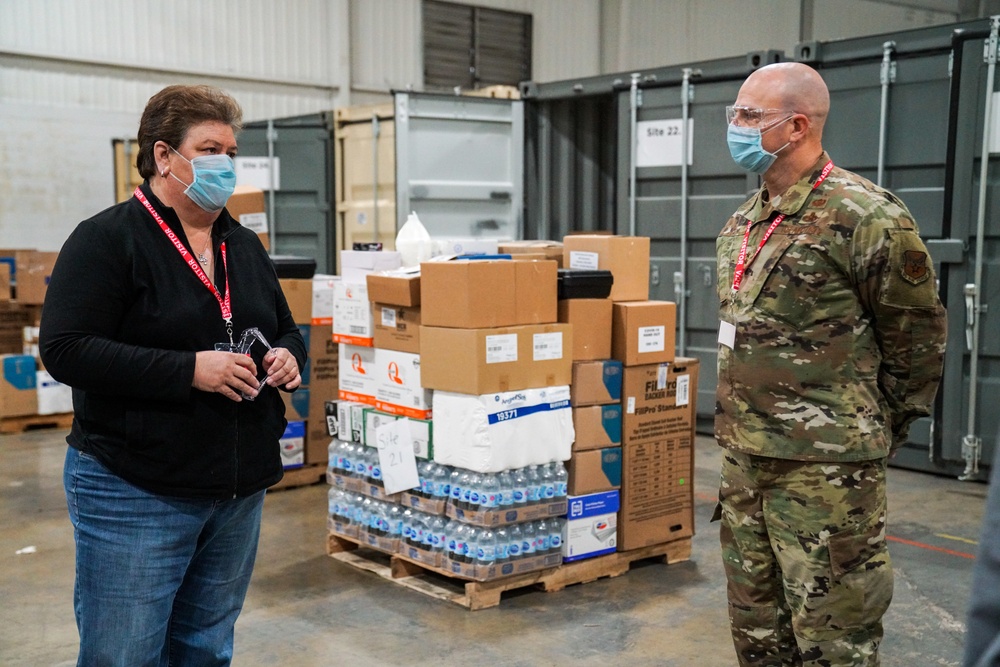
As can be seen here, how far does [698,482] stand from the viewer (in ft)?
19.7

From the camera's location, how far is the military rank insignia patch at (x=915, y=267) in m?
2.31

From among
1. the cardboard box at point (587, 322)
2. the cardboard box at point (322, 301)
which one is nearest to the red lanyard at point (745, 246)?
the cardboard box at point (587, 322)

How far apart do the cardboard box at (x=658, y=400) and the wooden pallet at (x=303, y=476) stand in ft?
8.40

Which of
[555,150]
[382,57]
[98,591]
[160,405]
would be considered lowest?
[98,591]

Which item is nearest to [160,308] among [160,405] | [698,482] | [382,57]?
[160,405]

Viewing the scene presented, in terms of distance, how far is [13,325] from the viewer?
8.09 metres

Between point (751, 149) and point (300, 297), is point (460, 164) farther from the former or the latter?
point (751, 149)

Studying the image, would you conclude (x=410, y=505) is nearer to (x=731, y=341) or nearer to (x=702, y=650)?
(x=702, y=650)

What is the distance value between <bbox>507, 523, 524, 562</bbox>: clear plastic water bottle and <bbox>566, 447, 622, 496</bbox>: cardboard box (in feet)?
1.06

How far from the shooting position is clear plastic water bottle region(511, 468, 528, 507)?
155 inches

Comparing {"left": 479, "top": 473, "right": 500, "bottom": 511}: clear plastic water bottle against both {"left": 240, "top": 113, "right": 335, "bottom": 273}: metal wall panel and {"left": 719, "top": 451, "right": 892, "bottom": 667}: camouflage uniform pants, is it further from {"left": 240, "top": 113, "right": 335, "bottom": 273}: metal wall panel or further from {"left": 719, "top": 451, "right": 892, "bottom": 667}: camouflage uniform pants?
{"left": 240, "top": 113, "right": 335, "bottom": 273}: metal wall panel

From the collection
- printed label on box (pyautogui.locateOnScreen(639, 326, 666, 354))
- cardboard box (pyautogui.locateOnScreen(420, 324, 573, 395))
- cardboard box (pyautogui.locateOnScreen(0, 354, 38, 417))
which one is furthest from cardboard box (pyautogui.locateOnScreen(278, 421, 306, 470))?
cardboard box (pyautogui.locateOnScreen(0, 354, 38, 417))

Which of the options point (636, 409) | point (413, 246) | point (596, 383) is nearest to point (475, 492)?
point (596, 383)

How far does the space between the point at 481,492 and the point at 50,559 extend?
234 centimetres
